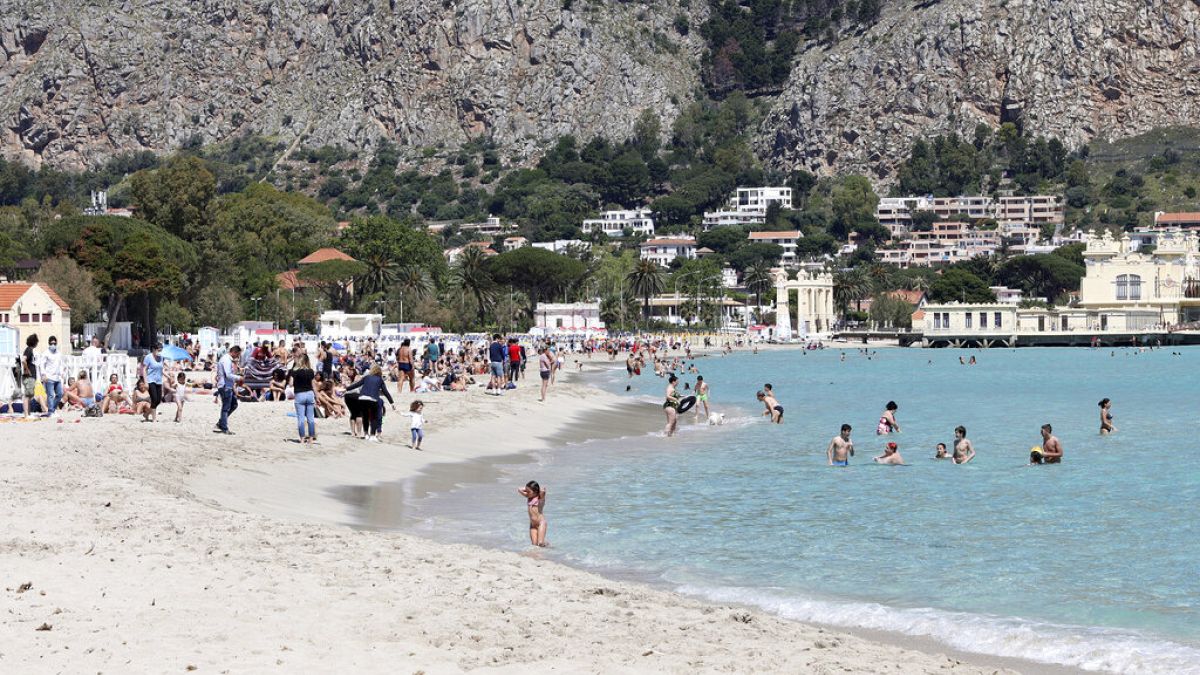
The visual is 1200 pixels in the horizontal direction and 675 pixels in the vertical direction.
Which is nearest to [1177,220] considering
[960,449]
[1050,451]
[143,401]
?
[1050,451]

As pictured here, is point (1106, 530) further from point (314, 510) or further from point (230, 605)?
point (230, 605)

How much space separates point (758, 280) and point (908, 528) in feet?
514

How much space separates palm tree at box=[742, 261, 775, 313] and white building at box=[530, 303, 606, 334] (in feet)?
164

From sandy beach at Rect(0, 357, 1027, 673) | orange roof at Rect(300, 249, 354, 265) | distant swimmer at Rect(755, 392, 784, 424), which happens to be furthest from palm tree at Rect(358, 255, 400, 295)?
sandy beach at Rect(0, 357, 1027, 673)

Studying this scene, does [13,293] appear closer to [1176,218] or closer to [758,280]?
[758,280]

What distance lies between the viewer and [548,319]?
401ft

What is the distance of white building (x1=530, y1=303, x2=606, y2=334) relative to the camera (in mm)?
120688

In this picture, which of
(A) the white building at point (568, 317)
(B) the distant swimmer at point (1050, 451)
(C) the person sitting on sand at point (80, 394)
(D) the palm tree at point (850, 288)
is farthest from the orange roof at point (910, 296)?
(C) the person sitting on sand at point (80, 394)

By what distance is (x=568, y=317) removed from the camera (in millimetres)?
121250

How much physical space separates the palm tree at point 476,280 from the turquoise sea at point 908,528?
82.9 m

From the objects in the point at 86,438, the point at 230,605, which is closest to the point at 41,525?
the point at 230,605

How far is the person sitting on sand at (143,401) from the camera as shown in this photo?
82.2 ft

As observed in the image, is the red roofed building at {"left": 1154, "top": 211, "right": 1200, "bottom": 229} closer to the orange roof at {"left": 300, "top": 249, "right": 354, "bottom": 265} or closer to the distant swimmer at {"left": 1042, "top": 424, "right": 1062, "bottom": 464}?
the orange roof at {"left": 300, "top": 249, "right": 354, "bottom": 265}

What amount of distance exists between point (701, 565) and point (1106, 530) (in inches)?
246
